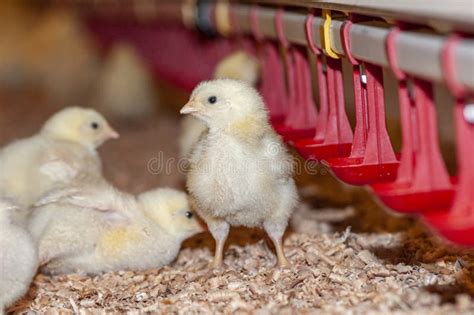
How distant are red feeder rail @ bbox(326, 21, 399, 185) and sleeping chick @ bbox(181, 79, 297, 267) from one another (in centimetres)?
29

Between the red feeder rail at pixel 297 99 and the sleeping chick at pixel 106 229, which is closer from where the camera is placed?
the sleeping chick at pixel 106 229

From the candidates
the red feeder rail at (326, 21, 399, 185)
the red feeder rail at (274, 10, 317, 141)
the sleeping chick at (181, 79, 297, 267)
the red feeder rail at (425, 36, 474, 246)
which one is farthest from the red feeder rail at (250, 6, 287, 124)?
the red feeder rail at (425, 36, 474, 246)

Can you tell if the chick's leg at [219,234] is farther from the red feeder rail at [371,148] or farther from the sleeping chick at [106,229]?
the red feeder rail at [371,148]

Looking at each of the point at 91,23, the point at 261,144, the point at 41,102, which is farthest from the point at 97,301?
the point at 91,23

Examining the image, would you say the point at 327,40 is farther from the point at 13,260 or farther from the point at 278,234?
the point at 13,260

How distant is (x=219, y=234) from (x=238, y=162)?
1.57 ft

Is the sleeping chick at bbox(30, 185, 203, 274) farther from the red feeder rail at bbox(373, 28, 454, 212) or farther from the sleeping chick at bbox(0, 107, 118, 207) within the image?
the red feeder rail at bbox(373, 28, 454, 212)

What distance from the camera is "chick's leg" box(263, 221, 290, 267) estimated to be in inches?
128

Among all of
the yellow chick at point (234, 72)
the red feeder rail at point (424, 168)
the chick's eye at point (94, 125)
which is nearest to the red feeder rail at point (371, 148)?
the red feeder rail at point (424, 168)

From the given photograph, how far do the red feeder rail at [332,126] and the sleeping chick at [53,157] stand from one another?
115cm

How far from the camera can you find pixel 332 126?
3.15 meters

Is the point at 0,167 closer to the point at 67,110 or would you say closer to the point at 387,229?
the point at 67,110

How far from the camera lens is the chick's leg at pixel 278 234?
326 centimetres

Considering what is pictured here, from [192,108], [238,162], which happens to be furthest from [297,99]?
[238,162]
